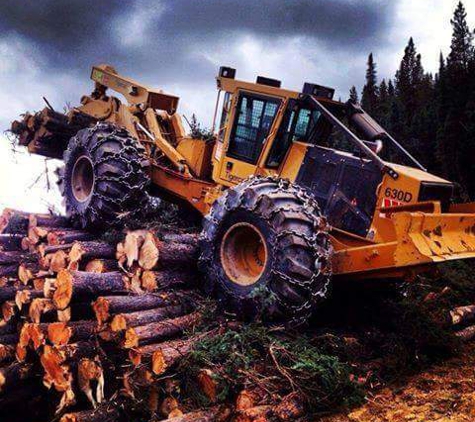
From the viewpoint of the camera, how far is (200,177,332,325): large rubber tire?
20.3 ft

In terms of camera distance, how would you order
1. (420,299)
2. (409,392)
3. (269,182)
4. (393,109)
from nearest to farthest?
1. (409,392)
2. (269,182)
3. (420,299)
4. (393,109)

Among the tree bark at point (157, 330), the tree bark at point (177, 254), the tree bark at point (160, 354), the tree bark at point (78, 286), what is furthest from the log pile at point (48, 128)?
the tree bark at point (160, 354)

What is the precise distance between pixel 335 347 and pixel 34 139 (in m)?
7.02

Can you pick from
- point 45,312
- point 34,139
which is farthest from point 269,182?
point 34,139

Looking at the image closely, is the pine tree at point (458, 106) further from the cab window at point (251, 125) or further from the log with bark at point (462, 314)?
the cab window at point (251, 125)

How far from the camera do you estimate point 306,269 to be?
20.2 ft

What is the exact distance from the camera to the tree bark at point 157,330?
19.4 feet

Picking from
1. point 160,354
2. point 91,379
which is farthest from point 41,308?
point 160,354

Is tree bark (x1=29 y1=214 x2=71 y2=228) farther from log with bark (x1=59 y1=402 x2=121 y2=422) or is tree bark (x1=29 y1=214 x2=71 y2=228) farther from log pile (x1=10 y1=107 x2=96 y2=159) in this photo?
log with bark (x1=59 y1=402 x2=121 y2=422)

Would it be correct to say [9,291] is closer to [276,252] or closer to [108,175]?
[108,175]

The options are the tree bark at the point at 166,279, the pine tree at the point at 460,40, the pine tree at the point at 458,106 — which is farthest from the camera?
the pine tree at the point at 460,40

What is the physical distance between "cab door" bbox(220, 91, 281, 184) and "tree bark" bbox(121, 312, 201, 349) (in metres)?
2.74

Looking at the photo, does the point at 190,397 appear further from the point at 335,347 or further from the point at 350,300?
the point at 350,300

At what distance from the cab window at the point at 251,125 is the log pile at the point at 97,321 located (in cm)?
154
